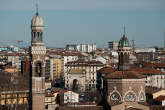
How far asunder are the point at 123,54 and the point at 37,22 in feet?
24.2

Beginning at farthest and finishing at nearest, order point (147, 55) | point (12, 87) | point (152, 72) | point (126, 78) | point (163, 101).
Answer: point (147, 55), point (152, 72), point (12, 87), point (163, 101), point (126, 78)

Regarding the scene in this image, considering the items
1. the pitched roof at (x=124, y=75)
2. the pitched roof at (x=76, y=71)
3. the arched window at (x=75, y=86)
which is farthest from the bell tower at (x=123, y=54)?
the pitched roof at (x=76, y=71)

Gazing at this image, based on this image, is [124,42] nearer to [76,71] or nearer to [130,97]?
[130,97]

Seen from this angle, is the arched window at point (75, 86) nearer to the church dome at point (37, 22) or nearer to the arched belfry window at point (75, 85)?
the arched belfry window at point (75, 85)

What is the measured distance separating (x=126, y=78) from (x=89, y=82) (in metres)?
66.1

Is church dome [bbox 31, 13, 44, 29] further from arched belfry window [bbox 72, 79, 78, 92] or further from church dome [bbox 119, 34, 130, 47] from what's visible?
arched belfry window [bbox 72, 79, 78, 92]

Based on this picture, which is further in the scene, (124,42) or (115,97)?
(124,42)

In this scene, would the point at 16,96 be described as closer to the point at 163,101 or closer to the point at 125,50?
the point at 163,101

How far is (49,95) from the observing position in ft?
207

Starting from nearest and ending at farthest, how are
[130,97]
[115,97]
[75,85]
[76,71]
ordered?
[130,97] → [115,97] → [75,85] → [76,71]

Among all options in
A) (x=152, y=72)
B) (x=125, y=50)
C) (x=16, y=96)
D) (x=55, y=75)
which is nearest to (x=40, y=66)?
(x=125, y=50)

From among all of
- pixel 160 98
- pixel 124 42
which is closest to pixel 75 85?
pixel 160 98

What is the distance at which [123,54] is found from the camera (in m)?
40.4

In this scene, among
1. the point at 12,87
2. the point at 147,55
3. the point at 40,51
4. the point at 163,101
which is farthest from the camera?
the point at 147,55
